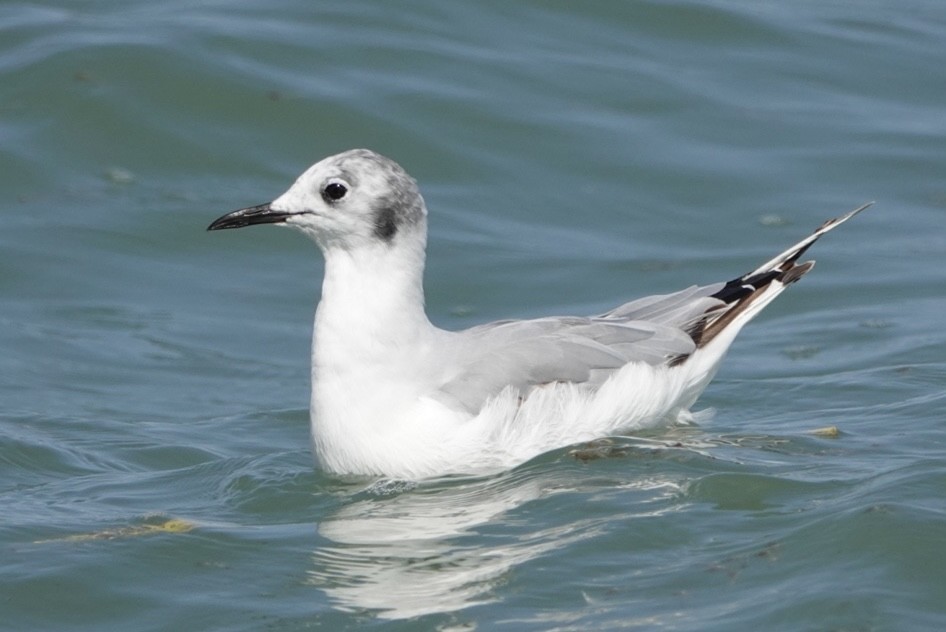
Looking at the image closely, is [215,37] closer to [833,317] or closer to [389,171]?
[833,317]

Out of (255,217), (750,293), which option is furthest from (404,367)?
(750,293)

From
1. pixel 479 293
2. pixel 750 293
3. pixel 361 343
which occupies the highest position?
pixel 750 293

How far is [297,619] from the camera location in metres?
6.18

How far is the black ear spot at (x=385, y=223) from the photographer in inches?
297

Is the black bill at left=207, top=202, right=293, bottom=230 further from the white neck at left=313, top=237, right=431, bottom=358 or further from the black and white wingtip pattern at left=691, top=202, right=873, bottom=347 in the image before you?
the black and white wingtip pattern at left=691, top=202, right=873, bottom=347

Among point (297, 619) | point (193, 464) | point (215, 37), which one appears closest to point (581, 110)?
point (215, 37)

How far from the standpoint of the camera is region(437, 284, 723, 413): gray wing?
7.62 m

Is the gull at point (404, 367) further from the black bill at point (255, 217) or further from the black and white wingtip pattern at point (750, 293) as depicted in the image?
the black and white wingtip pattern at point (750, 293)

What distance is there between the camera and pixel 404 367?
7562mm

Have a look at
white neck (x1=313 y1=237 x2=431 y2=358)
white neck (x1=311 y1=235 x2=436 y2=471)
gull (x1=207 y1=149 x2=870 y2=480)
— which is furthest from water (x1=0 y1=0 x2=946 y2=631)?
white neck (x1=313 y1=237 x2=431 y2=358)

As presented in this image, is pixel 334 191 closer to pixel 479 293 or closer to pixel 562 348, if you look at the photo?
pixel 562 348

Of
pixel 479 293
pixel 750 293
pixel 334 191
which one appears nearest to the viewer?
pixel 334 191

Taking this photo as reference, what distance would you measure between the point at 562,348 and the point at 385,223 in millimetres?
1050

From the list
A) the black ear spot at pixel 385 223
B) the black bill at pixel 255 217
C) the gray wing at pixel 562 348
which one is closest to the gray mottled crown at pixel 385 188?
the black ear spot at pixel 385 223
